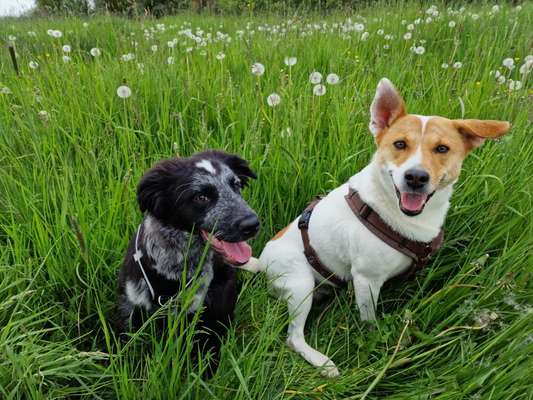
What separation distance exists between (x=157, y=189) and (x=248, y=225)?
0.50 meters

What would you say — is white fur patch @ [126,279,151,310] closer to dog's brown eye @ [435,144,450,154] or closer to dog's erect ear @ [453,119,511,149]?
dog's brown eye @ [435,144,450,154]

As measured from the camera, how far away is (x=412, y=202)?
1957 millimetres

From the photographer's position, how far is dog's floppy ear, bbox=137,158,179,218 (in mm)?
1911

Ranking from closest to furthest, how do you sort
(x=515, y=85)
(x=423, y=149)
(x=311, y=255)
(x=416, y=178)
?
(x=416, y=178) < (x=423, y=149) < (x=311, y=255) < (x=515, y=85)

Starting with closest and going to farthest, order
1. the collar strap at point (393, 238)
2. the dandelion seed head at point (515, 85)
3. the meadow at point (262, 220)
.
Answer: the meadow at point (262, 220) < the collar strap at point (393, 238) < the dandelion seed head at point (515, 85)

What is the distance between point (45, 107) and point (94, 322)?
2009 millimetres

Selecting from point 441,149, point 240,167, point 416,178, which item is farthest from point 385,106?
point 240,167

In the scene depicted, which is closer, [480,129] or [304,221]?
[480,129]

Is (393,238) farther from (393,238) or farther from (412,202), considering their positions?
(412,202)

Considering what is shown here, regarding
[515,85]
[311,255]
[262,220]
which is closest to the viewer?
[311,255]

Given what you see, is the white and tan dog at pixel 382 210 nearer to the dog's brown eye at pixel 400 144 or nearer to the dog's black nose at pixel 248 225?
the dog's brown eye at pixel 400 144

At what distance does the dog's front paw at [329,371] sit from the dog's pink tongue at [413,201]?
2.95 feet

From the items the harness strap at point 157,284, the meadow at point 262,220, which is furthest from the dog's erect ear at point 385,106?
the harness strap at point 157,284

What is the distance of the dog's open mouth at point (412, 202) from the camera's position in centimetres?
194
